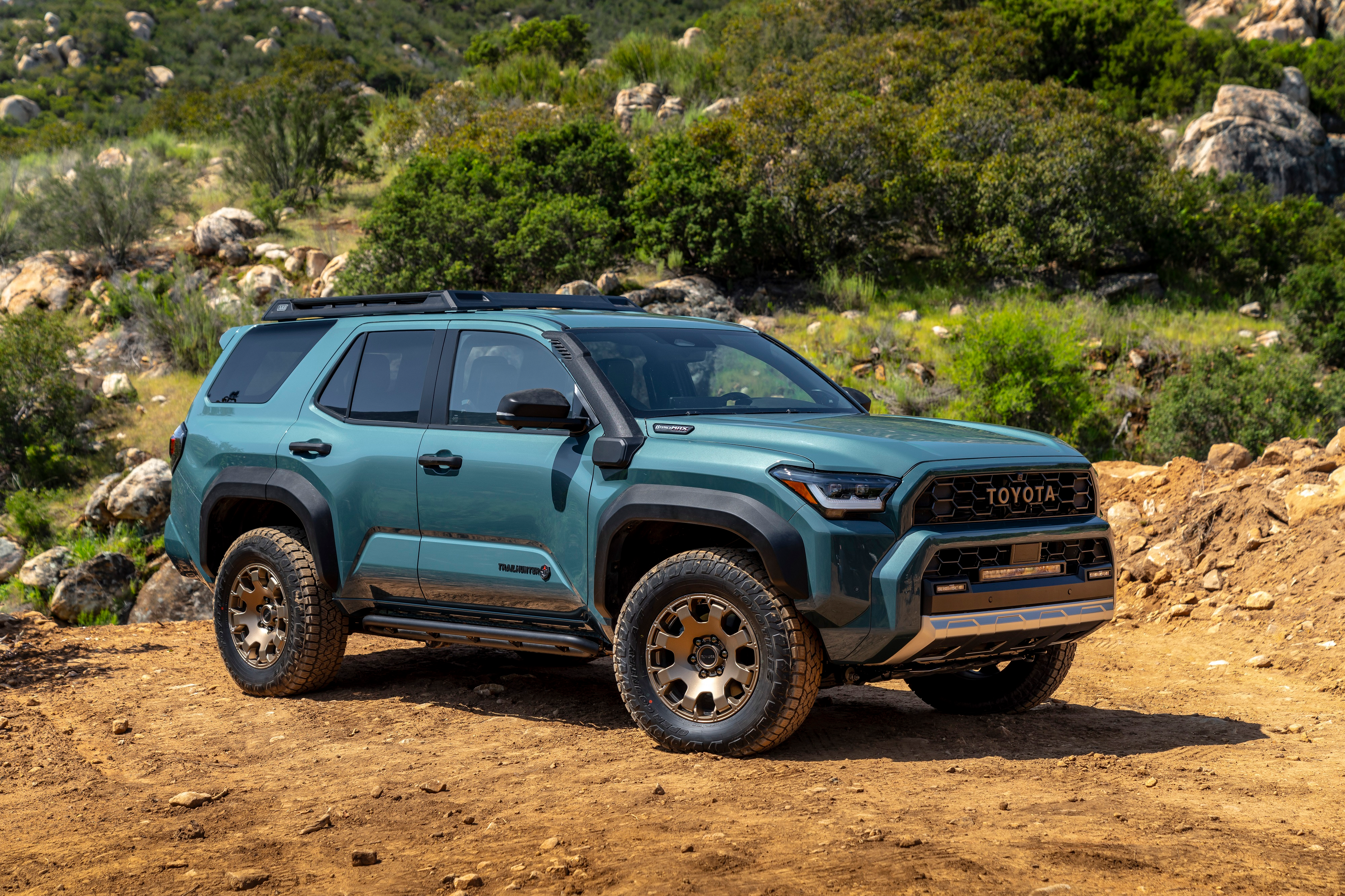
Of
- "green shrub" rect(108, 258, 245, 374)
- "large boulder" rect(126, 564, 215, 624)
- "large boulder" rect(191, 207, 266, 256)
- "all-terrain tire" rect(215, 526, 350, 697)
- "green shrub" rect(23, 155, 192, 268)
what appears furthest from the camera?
"large boulder" rect(191, 207, 266, 256)

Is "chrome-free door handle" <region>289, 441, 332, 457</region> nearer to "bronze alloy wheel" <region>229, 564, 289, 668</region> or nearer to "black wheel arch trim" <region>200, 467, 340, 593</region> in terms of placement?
"black wheel arch trim" <region>200, 467, 340, 593</region>

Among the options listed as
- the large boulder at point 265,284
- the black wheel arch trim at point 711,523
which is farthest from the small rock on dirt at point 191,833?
the large boulder at point 265,284

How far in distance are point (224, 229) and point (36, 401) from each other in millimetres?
8420

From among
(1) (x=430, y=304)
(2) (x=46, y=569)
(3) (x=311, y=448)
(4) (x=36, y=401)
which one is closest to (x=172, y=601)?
(2) (x=46, y=569)

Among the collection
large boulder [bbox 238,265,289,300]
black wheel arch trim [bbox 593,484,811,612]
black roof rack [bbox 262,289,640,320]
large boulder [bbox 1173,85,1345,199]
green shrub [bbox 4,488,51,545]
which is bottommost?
green shrub [bbox 4,488,51,545]

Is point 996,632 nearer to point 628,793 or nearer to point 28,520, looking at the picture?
point 628,793

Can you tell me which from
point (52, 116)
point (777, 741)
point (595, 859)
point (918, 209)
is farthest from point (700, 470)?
point (52, 116)

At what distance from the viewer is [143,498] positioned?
16344mm

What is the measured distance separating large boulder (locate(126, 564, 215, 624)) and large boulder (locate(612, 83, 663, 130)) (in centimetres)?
2227

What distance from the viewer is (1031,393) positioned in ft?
57.2

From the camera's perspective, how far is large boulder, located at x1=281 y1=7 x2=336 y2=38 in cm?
6650

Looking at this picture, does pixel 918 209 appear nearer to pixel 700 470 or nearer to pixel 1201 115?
pixel 1201 115

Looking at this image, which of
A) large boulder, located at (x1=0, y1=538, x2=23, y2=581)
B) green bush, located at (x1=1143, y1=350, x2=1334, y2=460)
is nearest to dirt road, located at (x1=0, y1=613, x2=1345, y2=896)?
large boulder, located at (x1=0, y1=538, x2=23, y2=581)

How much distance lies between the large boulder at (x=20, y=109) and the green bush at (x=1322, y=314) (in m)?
55.8
